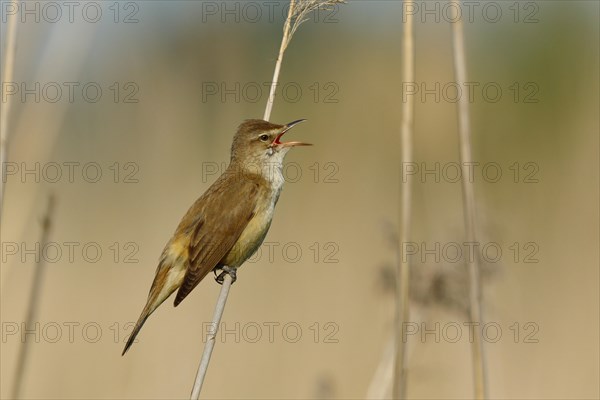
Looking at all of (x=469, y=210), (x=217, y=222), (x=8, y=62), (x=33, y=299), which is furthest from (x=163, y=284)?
(x=469, y=210)

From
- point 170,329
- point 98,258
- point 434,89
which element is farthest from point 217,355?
point 434,89

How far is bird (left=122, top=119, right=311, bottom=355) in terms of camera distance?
4.10 metres

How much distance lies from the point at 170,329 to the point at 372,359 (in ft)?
4.90

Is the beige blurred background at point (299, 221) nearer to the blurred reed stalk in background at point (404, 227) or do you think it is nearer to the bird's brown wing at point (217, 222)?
the blurred reed stalk in background at point (404, 227)

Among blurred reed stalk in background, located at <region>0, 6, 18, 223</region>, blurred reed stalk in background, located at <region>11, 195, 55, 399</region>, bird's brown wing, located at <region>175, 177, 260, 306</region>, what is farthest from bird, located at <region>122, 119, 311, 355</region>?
blurred reed stalk in background, located at <region>0, 6, 18, 223</region>

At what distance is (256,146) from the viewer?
4.51 m

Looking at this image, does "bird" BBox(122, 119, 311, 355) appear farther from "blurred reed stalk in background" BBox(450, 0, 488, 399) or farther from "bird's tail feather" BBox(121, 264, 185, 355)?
"blurred reed stalk in background" BBox(450, 0, 488, 399)

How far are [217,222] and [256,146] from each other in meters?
0.50

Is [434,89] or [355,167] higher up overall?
[434,89]

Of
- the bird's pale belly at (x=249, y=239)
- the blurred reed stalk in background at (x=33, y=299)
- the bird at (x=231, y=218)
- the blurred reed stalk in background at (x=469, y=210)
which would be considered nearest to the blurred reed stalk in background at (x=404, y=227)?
the blurred reed stalk in background at (x=469, y=210)

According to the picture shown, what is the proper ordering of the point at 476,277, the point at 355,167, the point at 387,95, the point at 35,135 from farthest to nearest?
the point at 387,95 → the point at 355,167 → the point at 35,135 → the point at 476,277

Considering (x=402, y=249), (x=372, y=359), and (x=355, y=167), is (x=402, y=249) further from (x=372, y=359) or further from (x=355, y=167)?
(x=355, y=167)

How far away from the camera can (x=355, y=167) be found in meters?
7.99

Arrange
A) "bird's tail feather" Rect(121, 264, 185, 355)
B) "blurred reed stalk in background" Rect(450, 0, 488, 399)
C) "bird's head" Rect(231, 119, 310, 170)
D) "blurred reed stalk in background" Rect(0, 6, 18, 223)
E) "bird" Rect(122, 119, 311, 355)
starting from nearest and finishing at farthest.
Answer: "blurred reed stalk in background" Rect(450, 0, 488, 399) → "blurred reed stalk in background" Rect(0, 6, 18, 223) → "bird's tail feather" Rect(121, 264, 185, 355) → "bird" Rect(122, 119, 311, 355) → "bird's head" Rect(231, 119, 310, 170)
